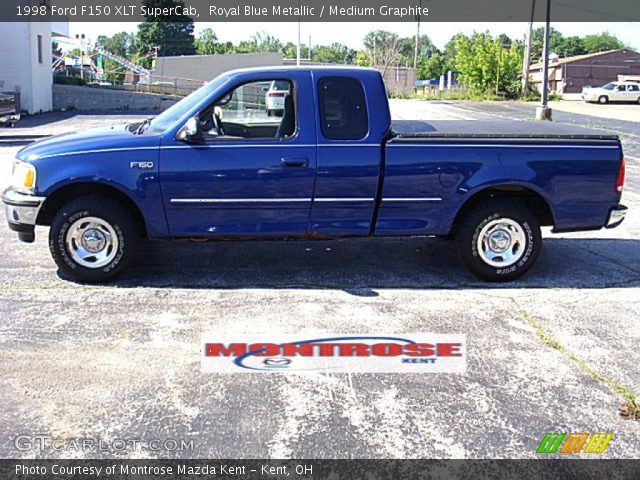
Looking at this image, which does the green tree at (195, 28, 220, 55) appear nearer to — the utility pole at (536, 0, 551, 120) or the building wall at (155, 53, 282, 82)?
the building wall at (155, 53, 282, 82)

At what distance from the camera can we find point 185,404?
3.89 metres

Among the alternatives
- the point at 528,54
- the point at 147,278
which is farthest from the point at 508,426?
the point at 528,54

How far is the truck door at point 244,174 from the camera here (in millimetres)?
5801

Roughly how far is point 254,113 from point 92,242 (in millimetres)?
1866

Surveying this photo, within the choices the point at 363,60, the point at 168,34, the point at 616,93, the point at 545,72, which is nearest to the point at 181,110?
the point at 545,72

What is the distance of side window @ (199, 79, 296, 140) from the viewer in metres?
5.97

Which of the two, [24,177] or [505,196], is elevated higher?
[24,177]

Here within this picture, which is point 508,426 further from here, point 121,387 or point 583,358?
point 121,387

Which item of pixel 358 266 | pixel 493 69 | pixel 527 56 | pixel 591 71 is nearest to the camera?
pixel 358 266

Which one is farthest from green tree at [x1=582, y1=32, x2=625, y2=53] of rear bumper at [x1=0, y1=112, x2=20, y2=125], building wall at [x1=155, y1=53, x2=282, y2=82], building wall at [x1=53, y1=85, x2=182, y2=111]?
rear bumper at [x1=0, y1=112, x2=20, y2=125]

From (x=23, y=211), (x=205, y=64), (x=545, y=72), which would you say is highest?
(x=205, y=64)

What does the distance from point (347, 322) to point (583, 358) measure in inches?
66.5

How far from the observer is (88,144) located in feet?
19.2

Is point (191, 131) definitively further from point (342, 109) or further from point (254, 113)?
point (342, 109)
